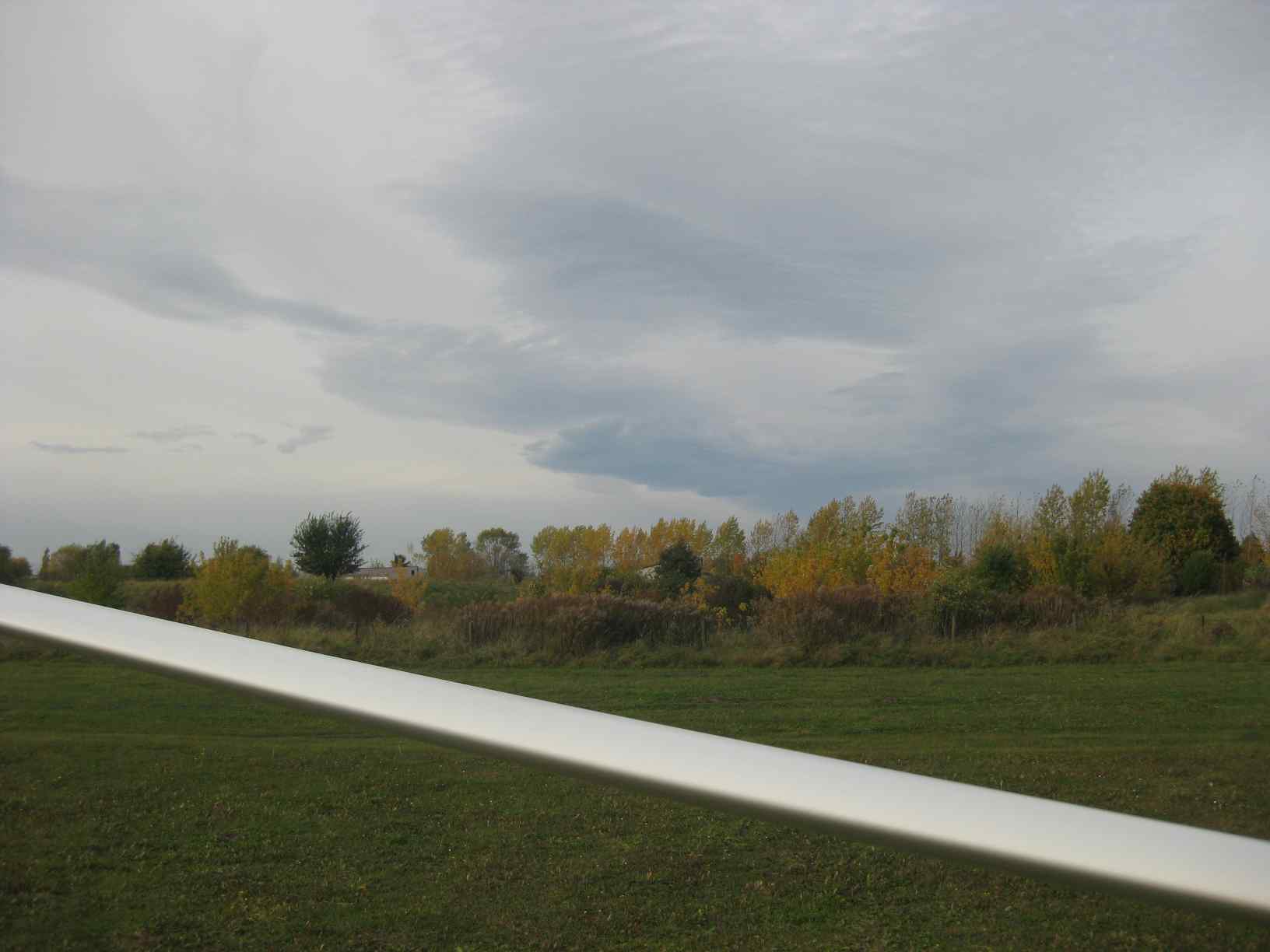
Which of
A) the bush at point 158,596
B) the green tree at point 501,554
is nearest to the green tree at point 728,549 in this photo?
the green tree at point 501,554

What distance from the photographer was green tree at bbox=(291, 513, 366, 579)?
995 cm

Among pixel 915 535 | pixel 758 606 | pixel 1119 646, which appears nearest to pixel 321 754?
pixel 1119 646

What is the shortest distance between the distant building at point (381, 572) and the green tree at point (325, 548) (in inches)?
7.1

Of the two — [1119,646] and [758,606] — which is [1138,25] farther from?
[758,606]

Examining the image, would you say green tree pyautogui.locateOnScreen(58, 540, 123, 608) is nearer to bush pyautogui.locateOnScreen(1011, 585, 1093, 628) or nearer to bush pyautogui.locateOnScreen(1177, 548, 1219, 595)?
bush pyautogui.locateOnScreen(1011, 585, 1093, 628)

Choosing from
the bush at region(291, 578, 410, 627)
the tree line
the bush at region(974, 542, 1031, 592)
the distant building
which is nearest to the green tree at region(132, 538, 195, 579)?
the tree line

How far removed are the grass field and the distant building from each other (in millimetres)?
8915

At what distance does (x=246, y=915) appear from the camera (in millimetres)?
786

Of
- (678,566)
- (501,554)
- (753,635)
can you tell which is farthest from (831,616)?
(501,554)

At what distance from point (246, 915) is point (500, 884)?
0.26 meters

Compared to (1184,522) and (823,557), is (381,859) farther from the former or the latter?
(1184,522)

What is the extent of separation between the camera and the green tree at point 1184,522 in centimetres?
1389

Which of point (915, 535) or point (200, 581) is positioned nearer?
point (200, 581)

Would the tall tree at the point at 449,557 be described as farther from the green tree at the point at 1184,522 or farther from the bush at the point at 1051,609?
the green tree at the point at 1184,522
